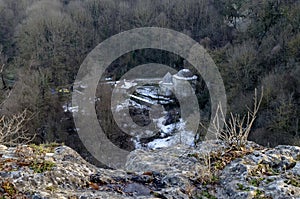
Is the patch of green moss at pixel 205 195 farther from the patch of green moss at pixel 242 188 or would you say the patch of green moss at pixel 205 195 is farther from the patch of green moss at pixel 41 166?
the patch of green moss at pixel 41 166

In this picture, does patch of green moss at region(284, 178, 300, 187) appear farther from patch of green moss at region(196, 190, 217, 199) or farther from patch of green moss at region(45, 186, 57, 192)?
patch of green moss at region(45, 186, 57, 192)

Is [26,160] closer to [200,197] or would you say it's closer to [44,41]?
[200,197]

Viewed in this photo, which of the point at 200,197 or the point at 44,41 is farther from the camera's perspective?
the point at 44,41

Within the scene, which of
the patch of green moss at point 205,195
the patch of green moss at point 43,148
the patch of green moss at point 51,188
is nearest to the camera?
the patch of green moss at point 51,188

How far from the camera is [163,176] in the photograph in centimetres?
481

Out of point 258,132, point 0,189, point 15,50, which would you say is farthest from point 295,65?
point 15,50

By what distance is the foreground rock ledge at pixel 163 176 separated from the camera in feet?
A: 13.7

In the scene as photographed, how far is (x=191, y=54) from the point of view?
40719 millimetres

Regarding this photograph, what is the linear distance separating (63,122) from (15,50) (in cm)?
2631

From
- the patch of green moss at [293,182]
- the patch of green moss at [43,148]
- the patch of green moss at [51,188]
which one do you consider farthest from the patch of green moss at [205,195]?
the patch of green moss at [43,148]

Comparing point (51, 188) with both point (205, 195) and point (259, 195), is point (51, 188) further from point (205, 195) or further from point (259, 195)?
point (259, 195)

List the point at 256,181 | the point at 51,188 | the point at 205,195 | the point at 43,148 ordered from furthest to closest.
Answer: the point at 43,148, the point at 256,181, the point at 205,195, the point at 51,188

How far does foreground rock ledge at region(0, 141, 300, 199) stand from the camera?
4.18 m

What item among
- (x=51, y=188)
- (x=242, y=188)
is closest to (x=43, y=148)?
(x=51, y=188)
